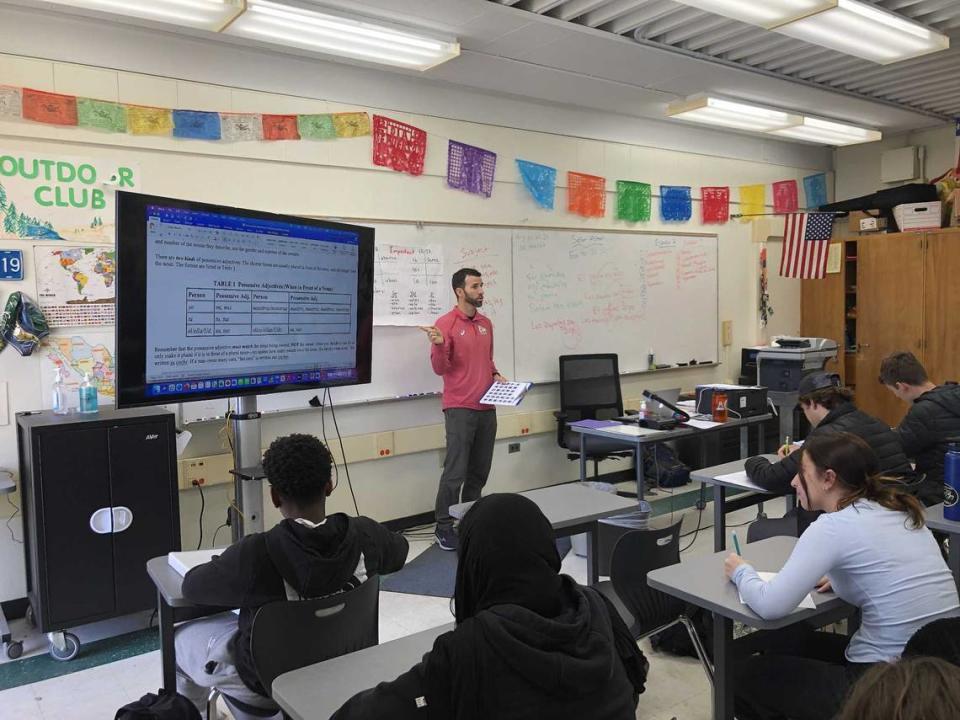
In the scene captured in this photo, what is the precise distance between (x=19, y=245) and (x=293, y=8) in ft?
5.61

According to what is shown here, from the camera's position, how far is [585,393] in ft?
18.8

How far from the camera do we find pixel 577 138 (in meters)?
5.80

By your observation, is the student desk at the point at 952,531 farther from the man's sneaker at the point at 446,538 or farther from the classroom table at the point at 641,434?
the man's sneaker at the point at 446,538

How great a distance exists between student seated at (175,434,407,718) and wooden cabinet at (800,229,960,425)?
6.26 meters

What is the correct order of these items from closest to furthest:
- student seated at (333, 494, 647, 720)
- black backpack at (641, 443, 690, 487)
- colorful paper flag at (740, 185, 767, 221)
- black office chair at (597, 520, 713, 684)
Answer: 1. student seated at (333, 494, 647, 720)
2. black office chair at (597, 520, 713, 684)
3. black backpack at (641, 443, 690, 487)
4. colorful paper flag at (740, 185, 767, 221)

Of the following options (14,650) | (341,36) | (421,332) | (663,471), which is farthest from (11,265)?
(663,471)

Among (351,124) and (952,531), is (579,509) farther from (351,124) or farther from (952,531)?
(351,124)

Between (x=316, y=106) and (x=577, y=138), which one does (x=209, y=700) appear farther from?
(x=577, y=138)

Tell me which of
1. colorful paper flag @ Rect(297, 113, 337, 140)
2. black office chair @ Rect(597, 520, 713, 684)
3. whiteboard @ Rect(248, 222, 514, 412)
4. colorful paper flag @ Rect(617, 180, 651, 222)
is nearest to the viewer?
black office chair @ Rect(597, 520, 713, 684)

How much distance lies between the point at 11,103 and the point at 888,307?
705 centimetres

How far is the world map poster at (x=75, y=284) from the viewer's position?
Result: 3.65 meters

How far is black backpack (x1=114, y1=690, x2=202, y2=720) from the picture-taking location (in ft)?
6.98

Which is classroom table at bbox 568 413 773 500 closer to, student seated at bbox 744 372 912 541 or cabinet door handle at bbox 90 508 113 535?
student seated at bbox 744 372 912 541

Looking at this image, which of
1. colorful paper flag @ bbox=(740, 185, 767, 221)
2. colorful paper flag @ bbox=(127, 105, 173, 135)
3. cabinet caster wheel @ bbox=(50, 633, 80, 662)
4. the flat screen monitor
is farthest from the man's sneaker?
colorful paper flag @ bbox=(740, 185, 767, 221)
